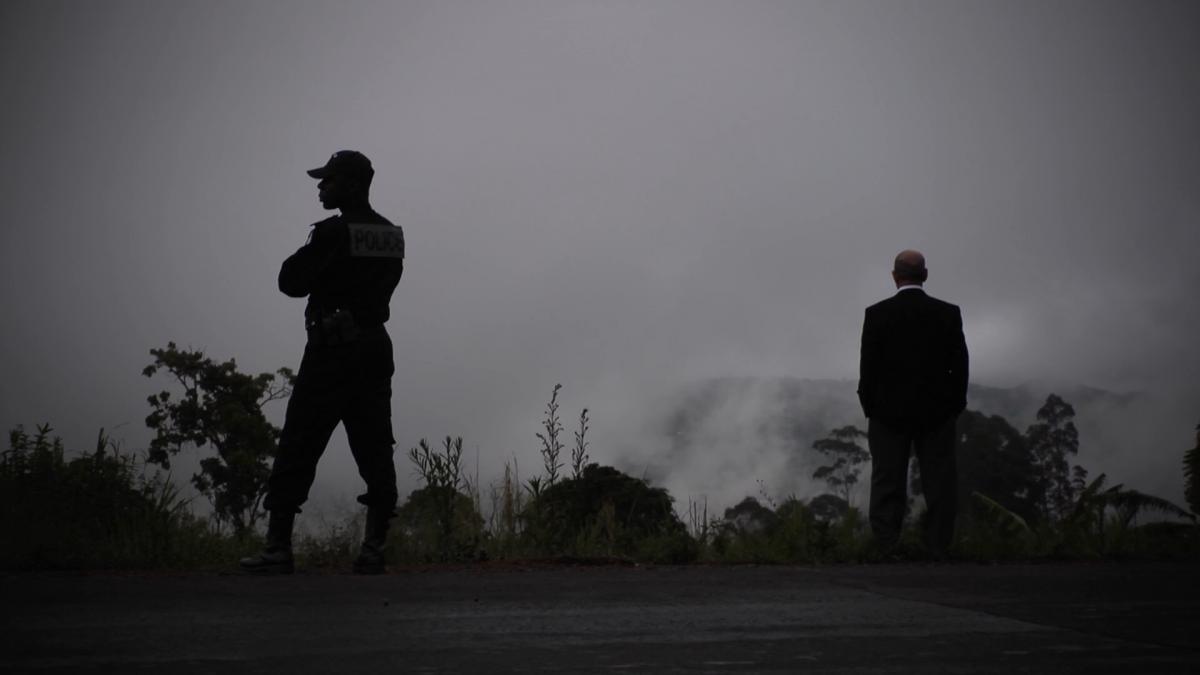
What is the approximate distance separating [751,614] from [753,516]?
3510 millimetres

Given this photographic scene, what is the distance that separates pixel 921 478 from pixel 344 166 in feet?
14.4

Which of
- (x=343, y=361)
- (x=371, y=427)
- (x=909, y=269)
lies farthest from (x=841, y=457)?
(x=343, y=361)

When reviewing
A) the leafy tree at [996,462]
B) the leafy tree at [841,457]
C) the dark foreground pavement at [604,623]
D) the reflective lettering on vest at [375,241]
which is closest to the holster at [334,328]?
the reflective lettering on vest at [375,241]

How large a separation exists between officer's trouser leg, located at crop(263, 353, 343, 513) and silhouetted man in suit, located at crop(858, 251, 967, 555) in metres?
3.68

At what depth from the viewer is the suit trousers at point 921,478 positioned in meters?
7.56

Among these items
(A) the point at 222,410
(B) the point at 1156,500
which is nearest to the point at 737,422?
(A) the point at 222,410

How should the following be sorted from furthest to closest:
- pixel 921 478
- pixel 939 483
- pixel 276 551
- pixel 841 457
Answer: pixel 841 457, pixel 921 478, pixel 939 483, pixel 276 551

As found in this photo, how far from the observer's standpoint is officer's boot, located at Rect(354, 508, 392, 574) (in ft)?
20.6

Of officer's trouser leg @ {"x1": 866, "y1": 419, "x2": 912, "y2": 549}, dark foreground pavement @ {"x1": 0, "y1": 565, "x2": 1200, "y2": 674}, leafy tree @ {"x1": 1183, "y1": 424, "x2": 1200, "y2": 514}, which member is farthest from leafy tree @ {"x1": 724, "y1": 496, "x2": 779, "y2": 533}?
leafy tree @ {"x1": 1183, "y1": 424, "x2": 1200, "y2": 514}

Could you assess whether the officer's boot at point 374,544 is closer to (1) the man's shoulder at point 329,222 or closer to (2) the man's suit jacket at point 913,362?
(1) the man's shoulder at point 329,222

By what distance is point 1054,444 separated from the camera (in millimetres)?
46625

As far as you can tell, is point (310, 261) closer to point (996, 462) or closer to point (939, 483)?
point (939, 483)

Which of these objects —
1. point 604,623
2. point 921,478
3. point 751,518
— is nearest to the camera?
point 604,623

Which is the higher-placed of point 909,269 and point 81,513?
point 909,269
